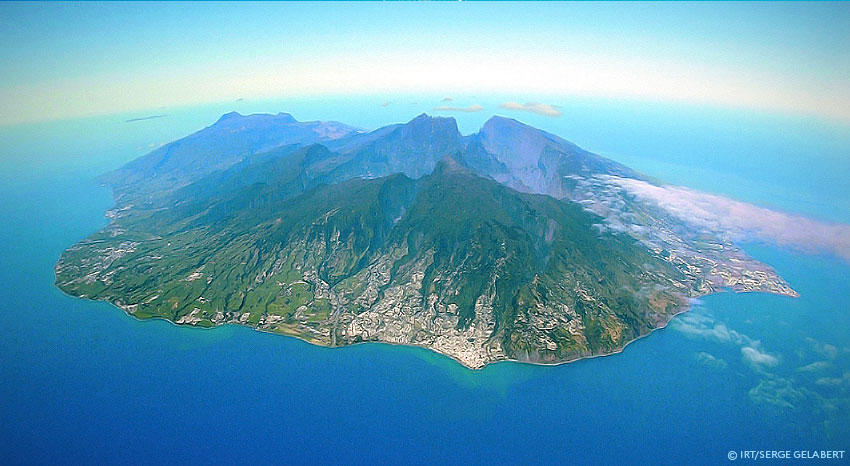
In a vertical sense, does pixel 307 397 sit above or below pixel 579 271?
below

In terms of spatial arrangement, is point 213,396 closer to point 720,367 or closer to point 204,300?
point 204,300

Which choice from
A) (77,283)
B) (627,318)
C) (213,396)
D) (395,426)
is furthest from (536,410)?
(77,283)

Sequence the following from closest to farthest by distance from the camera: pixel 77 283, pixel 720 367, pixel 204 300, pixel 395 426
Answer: pixel 395 426 → pixel 720 367 → pixel 204 300 → pixel 77 283

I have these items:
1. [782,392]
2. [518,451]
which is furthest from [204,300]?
[782,392]

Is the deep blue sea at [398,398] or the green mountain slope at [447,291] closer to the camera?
the deep blue sea at [398,398]

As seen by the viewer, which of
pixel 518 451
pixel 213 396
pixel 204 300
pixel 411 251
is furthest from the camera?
Answer: pixel 411 251

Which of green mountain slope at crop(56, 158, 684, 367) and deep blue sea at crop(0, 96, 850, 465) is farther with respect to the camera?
green mountain slope at crop(56, 158, 684, 367)

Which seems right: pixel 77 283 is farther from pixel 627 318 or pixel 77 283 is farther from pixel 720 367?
pixel 720 367

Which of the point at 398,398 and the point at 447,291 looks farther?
the point at 447,291

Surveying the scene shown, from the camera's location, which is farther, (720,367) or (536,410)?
(720,367)
